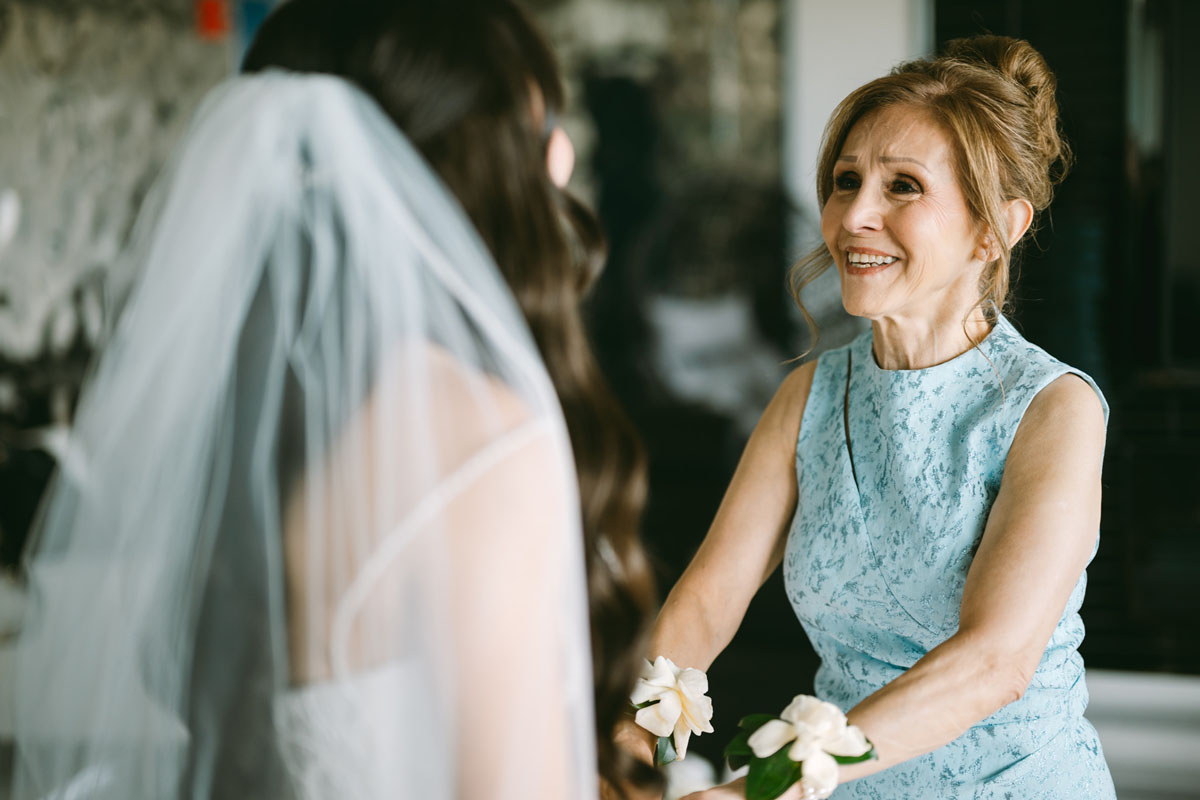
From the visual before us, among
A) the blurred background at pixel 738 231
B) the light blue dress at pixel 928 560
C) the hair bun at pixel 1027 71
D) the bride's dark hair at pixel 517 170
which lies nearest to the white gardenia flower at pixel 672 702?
the bride's dark hair at pixel 517 170

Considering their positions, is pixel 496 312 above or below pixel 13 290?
above

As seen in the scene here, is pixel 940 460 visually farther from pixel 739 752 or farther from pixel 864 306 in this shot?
pixel 739 752

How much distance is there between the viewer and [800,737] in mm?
1065

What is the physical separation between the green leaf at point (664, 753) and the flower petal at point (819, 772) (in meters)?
0.25

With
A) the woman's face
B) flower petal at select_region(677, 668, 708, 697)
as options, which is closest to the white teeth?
the woman's face

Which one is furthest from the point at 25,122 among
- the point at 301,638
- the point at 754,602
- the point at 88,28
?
the point at 301,638

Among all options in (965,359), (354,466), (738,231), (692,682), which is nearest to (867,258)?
(965,359)

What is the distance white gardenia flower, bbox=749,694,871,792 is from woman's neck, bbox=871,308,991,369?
0.59 metres

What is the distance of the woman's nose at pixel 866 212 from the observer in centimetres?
140

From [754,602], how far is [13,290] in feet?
10.1

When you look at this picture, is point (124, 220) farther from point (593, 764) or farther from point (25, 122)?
point (593, 764)

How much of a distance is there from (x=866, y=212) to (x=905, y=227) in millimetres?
59

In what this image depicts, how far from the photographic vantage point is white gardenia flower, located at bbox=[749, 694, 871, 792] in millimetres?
1056

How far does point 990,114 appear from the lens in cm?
136
